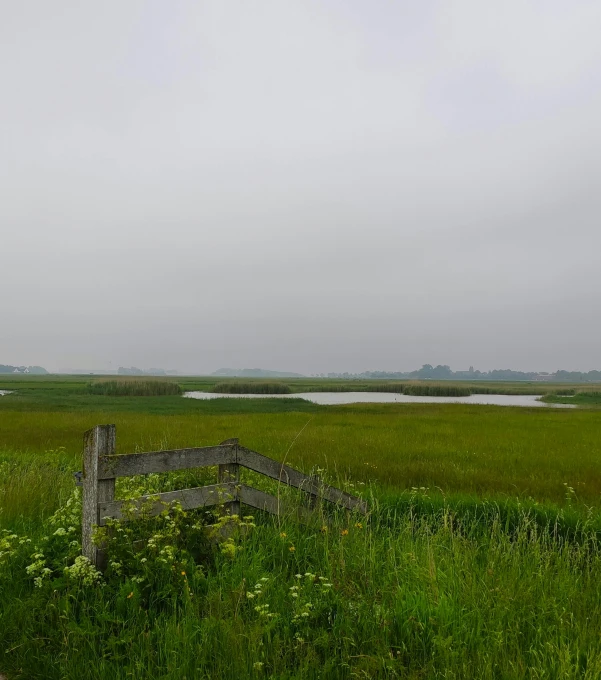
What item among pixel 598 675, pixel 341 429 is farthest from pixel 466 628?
pixel 341 429

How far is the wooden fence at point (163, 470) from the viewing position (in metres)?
4.66

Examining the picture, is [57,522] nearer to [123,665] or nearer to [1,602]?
[1,602]

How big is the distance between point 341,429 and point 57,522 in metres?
17.5

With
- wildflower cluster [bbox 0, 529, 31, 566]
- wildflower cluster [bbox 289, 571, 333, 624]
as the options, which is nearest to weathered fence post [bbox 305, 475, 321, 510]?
wildflower cluster [bbox 289, 571, 333, 624]

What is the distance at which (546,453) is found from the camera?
15.8 meters

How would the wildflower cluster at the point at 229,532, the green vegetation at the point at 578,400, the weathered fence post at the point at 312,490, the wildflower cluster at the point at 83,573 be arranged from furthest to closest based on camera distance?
1. the green vegetation at the point at 578,400
2. the weathered fence post at the point at 312,490
3. the wildflower cluster at the point at 229,532
4. the wildflower cluster at the point at 83,573

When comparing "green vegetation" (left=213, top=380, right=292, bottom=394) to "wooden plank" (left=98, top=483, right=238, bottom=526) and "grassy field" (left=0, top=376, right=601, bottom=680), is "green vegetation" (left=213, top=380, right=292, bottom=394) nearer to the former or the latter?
"grassy field" (left=0, top=376, right=601, bottom=680)

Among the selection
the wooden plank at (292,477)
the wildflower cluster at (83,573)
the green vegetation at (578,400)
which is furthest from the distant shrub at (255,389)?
the wildflower cluster at (83,573)

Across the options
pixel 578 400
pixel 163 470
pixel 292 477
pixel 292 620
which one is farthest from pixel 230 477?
pixel 578 400

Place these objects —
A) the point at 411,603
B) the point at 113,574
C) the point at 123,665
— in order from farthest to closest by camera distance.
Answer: the point at 113,574
the point at 411,603
the point at 123,665

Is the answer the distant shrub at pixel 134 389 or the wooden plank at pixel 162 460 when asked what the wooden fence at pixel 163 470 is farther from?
the distant shrub at pixel 134 389

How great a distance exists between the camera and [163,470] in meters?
5.12

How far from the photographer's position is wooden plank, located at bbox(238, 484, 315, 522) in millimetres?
5949

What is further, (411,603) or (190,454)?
(190,454)
